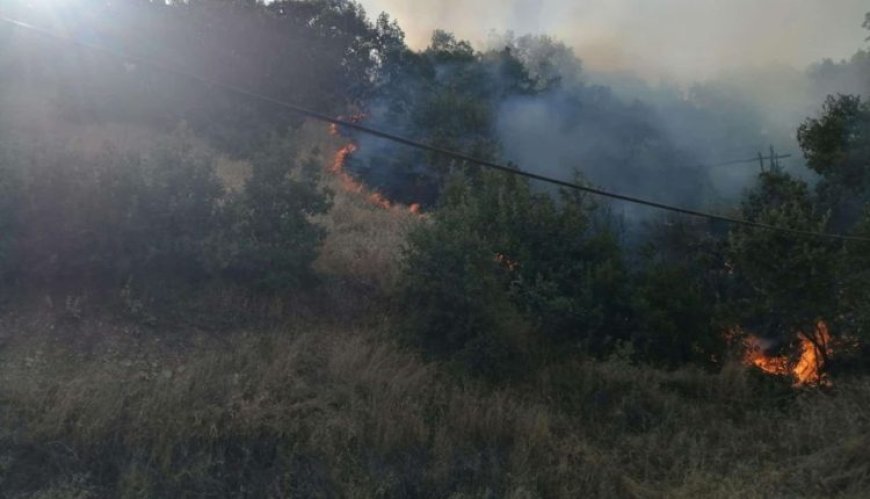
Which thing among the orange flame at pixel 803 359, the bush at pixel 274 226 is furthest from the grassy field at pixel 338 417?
the orange flame at pixel 803 359

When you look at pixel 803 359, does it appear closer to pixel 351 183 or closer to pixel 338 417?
pixel 338 417

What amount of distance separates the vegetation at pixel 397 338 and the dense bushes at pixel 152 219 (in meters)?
0.03

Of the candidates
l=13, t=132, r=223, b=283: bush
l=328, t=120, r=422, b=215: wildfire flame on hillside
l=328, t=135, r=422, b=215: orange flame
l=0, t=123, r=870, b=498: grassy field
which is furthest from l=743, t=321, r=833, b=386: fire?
l=328, t=120, r=422, b=215: wildfire flame on hillside

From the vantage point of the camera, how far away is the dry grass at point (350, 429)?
7.03 meters

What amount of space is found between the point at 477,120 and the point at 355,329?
51.1 feet

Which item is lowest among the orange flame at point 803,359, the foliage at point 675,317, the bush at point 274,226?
the orange flame at point 803,359

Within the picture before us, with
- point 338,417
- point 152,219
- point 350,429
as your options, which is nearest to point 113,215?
point 152,219

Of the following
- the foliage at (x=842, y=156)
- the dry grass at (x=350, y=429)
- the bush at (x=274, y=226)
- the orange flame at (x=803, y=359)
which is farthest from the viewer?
the foliage at (x=842, y=156)

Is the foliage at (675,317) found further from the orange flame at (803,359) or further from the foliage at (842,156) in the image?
the foliage at (842,156)

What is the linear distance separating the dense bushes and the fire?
Answer: 6447 mm

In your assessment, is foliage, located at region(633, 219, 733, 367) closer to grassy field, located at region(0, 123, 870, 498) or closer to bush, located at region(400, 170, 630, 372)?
bush, located at region(400, 170, 630, 372)

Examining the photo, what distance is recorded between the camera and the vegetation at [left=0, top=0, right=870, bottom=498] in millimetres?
7418

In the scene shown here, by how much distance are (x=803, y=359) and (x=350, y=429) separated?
760 cm

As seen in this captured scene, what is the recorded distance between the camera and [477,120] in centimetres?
2462
